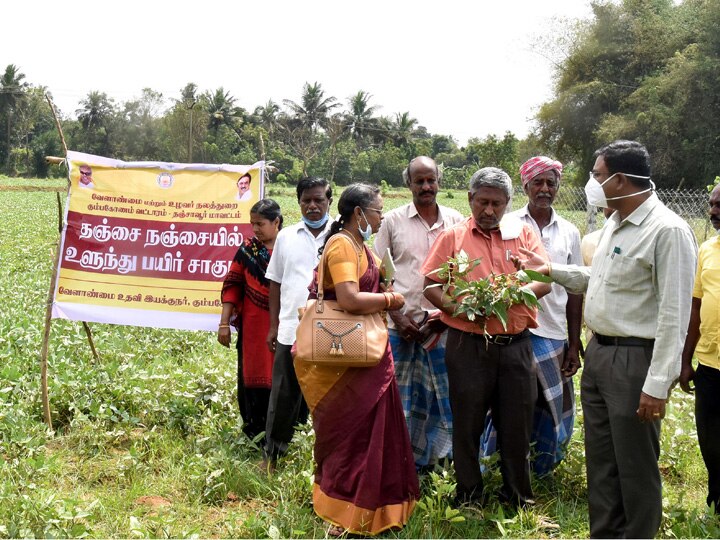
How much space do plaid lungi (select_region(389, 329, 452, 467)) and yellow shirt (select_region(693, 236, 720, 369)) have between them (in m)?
1.40

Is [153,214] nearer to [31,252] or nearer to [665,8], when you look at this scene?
[31,252]

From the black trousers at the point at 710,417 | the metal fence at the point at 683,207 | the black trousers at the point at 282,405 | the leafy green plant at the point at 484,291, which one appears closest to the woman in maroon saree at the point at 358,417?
the leafy green plant at the point at 484,291

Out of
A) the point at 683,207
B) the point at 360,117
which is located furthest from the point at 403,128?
Result: the point at 683,207

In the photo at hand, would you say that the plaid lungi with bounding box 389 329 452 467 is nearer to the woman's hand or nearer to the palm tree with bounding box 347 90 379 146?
the woman's hand

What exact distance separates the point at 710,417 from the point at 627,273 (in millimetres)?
1086

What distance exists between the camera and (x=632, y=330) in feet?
9.72

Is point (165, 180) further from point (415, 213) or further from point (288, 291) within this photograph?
point (415, 213)

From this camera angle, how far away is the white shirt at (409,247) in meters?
4.15

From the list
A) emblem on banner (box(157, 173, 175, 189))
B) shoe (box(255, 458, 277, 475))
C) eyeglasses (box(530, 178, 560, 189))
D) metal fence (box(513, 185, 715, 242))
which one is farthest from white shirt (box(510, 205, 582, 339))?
metal fence (box(513, 185, 715, 242))

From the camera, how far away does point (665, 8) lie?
3136 centimetres

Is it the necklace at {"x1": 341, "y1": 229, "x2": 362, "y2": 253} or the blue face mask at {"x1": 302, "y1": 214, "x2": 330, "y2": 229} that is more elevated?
the blue face mask at {"x1": 302, "y1": 214, "x2": 330, "y2": 229}

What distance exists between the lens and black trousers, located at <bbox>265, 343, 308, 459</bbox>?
14.2 feet

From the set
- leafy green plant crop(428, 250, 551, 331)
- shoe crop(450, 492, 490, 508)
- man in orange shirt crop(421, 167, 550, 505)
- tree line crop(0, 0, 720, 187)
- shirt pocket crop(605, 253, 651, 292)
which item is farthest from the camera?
tree line crop(0, 0, 720, 187)

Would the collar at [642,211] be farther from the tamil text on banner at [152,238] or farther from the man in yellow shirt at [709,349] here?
the tamil text on banner at [152,238]
